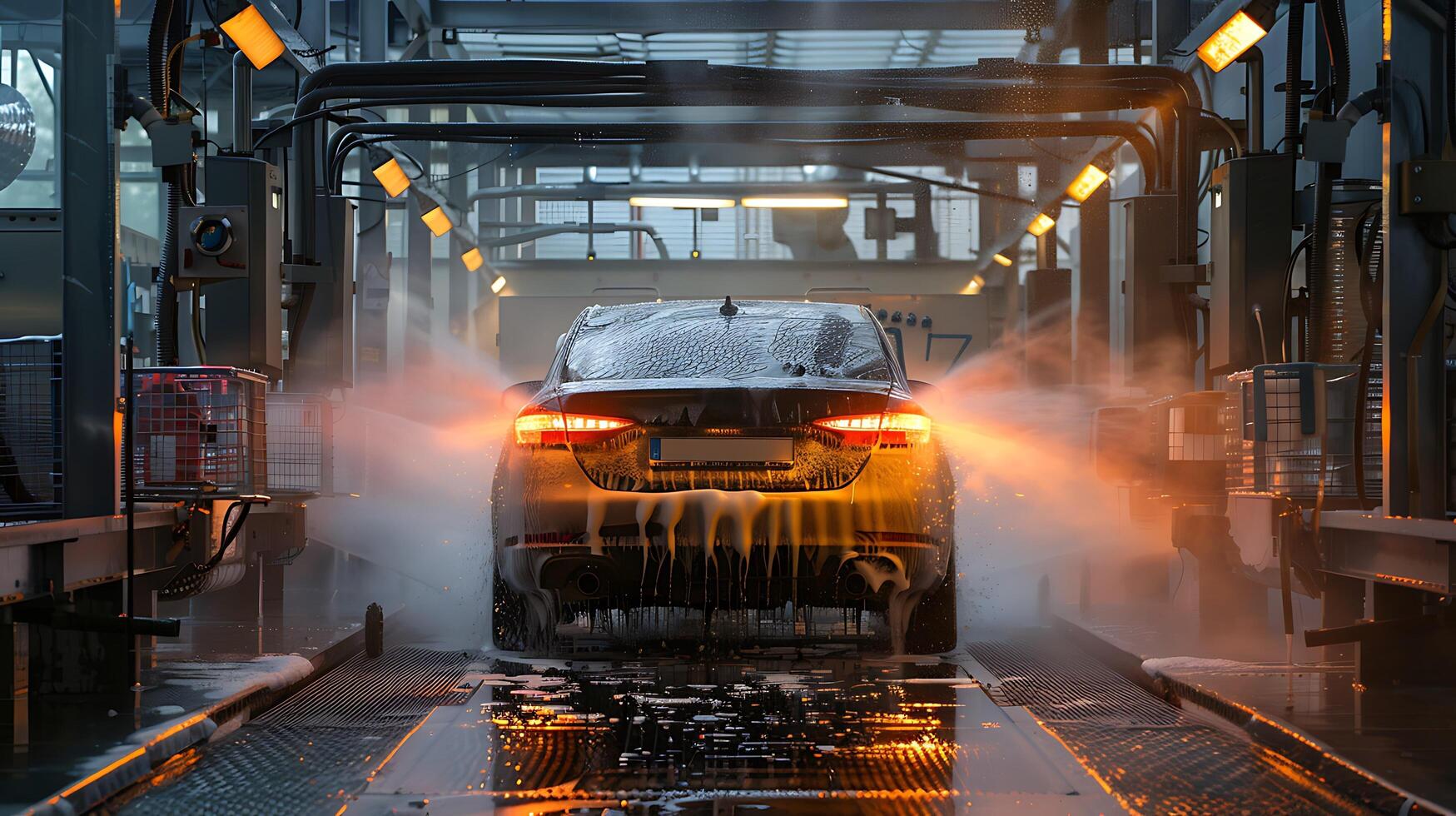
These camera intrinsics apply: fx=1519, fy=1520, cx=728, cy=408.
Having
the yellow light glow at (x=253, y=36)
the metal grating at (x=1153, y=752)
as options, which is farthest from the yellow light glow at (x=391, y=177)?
the metal grating at (x=1153, y=752)

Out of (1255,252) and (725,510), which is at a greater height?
(1255,252)

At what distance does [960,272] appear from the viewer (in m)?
29.2

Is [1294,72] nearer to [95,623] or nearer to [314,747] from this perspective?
[314,747]

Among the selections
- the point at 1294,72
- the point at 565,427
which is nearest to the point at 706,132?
the point at 1294,72

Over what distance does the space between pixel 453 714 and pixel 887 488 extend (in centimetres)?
186

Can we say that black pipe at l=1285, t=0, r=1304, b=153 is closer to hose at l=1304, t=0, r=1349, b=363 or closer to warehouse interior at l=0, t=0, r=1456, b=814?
warehouse interior at l=0, t=0, r=1456, b=814

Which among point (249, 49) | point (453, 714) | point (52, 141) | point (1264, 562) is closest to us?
point (453, 714)

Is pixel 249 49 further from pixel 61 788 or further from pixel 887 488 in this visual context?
pixel 61 788

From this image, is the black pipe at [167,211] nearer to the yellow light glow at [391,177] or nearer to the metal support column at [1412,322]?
the yellow light glow at [391,177]

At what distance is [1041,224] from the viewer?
19656mm

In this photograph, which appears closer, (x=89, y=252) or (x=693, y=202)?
(x=89, y=252)

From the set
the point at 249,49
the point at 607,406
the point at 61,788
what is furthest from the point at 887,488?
the point at 249,49

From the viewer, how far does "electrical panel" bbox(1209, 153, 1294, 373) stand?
8.10 metres

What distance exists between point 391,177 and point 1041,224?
9766 mm
